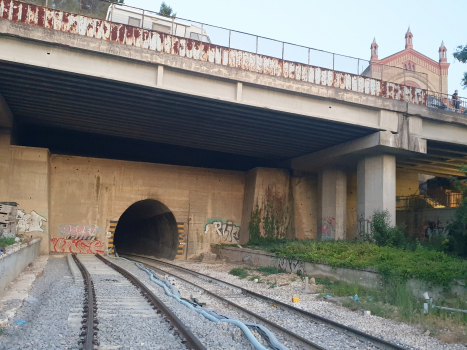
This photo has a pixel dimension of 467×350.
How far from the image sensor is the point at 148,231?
34.2m

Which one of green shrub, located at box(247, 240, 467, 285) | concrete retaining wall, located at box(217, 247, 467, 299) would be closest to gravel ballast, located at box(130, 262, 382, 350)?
concrete retaining wall, located at box(217, 247, 467, 299)

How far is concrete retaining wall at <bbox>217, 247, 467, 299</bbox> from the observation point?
35.9 ft

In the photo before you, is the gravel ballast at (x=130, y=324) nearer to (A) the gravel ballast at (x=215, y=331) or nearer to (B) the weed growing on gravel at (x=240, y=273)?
(A) the gravel ballast at (x=215, y=331)

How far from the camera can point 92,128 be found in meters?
22.3

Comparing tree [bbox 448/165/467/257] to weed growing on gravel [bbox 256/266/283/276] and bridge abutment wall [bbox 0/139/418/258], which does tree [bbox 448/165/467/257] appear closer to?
weed growing on gravel [bbox 256/266/283/276]

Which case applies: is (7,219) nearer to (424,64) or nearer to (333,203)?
(333,203)

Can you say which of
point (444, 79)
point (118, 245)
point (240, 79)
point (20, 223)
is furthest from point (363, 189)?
point (444, 79)

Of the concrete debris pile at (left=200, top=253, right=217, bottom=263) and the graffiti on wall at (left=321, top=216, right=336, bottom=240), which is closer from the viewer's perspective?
the graffiti on wall at (left=321, top=216, right=336, bottom=240)

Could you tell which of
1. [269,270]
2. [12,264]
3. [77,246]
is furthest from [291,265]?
[77,246]

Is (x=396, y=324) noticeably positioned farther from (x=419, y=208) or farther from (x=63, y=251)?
(x=63, y=251)

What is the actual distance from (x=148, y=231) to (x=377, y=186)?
1951 cm

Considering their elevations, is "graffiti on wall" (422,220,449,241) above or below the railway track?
above

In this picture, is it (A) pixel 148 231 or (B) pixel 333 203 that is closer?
(B) pixel 333 203

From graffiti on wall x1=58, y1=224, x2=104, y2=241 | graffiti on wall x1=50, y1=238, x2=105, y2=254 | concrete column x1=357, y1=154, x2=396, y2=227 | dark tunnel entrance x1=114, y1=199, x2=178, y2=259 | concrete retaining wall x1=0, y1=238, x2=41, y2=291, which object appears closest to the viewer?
concrete retaining wall x1=0, y1=238, x2=41, y2=291
